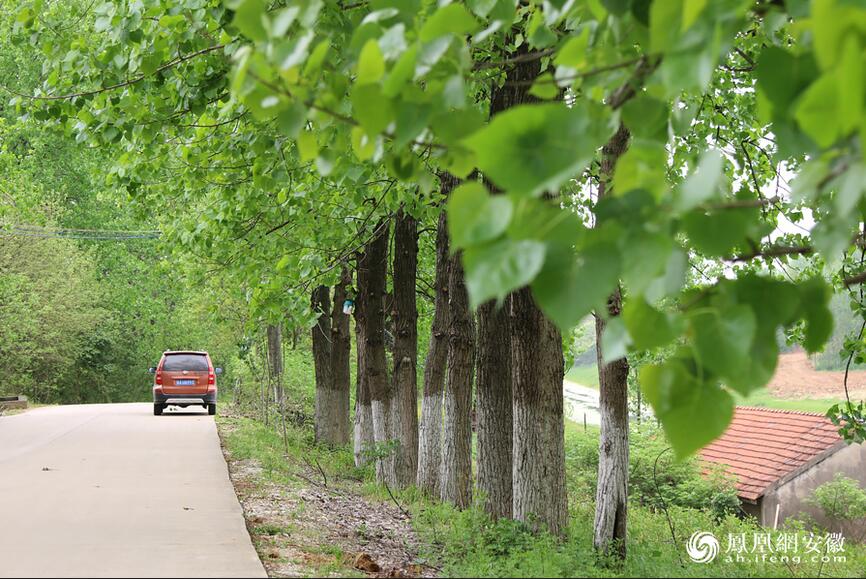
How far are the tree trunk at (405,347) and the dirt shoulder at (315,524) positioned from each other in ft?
3.25

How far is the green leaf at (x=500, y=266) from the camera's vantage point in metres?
2.46

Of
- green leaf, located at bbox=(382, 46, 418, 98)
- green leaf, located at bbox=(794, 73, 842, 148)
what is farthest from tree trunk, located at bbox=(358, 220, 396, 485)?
green leaf, located at bbox=(794, 73, 842, 148)

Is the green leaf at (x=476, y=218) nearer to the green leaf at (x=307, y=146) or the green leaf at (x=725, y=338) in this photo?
the green leaf at (x=725, y=338)

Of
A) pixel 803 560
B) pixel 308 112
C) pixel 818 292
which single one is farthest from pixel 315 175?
pixel 818 292

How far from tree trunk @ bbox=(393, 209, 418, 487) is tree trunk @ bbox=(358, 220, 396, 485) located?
34 centimetres

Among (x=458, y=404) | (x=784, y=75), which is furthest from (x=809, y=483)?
(x=784, y=75)

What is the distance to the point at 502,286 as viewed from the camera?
246 centimetres

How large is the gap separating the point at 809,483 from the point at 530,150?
28576mm

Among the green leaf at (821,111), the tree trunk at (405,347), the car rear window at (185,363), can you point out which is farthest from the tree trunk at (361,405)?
the green leaf at (821,111)

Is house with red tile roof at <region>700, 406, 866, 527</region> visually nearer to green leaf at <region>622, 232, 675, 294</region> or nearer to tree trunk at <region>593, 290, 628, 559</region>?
tree trunk at <region>593, 290, 628, 559</region>

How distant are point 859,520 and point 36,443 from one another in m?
18.6

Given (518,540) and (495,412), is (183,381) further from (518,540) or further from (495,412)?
(518,540)

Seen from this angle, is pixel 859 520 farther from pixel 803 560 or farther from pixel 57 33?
pixel 57 33

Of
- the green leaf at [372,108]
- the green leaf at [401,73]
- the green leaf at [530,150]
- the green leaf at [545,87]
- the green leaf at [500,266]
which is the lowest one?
the green leaf at [500,266]
